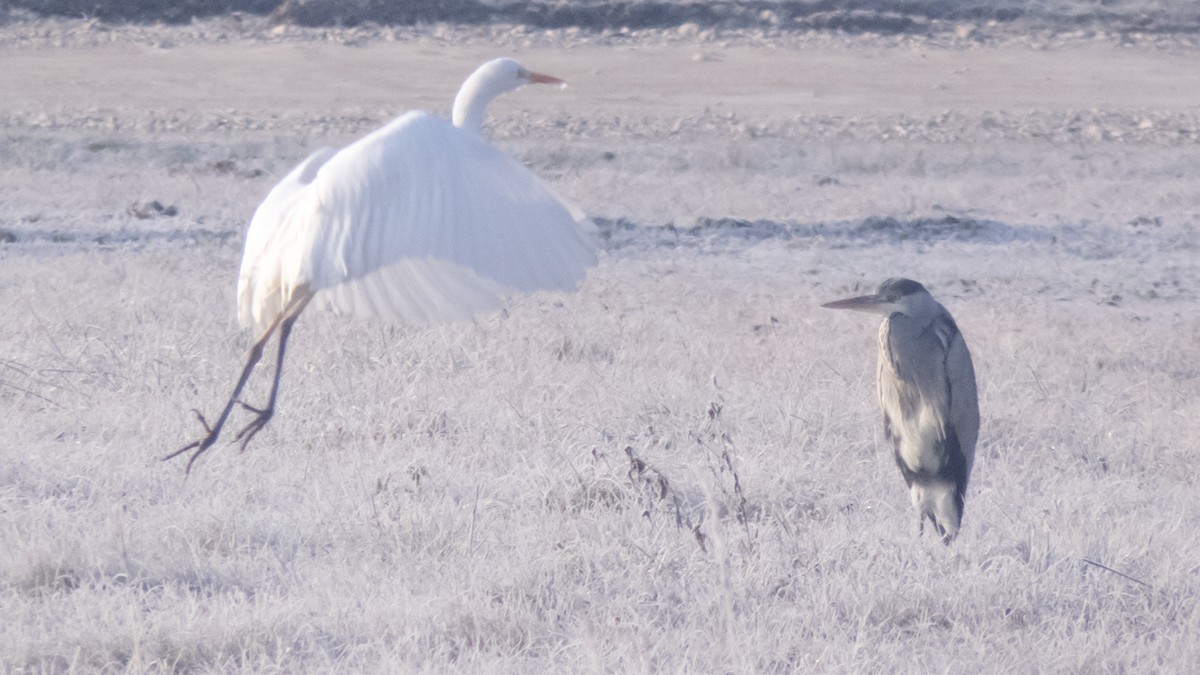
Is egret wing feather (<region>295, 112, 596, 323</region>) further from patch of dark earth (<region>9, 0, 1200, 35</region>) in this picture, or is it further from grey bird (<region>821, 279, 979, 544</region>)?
patch of dark earth (<region>9, 0, 1200, 35</region>)

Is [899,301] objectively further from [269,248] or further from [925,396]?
[269,248]

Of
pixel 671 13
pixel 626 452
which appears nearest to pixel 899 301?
pixel 626 452

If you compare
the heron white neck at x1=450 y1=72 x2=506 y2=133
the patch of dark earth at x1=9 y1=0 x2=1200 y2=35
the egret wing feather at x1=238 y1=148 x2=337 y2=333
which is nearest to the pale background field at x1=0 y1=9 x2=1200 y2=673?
the egret wing feather at x1=238 y1=148 x2=337 y2=333

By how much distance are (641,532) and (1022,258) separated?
5.72 meters

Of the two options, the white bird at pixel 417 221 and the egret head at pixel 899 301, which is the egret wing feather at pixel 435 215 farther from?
the egret head at pixel 899 301

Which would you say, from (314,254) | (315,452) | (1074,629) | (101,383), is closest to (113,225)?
(101,383)

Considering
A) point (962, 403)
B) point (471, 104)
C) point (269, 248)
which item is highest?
point (471, 104)

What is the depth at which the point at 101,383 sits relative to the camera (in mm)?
4832

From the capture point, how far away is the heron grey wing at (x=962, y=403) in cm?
389

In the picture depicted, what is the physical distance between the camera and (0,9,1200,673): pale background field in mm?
2947

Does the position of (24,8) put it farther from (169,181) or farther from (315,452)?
(315,452)

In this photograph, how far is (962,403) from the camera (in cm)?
390

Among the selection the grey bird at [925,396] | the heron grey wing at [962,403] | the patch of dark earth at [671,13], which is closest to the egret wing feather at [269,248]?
the grey bird at [925,396]

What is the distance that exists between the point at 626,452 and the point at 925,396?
918 millimetres
